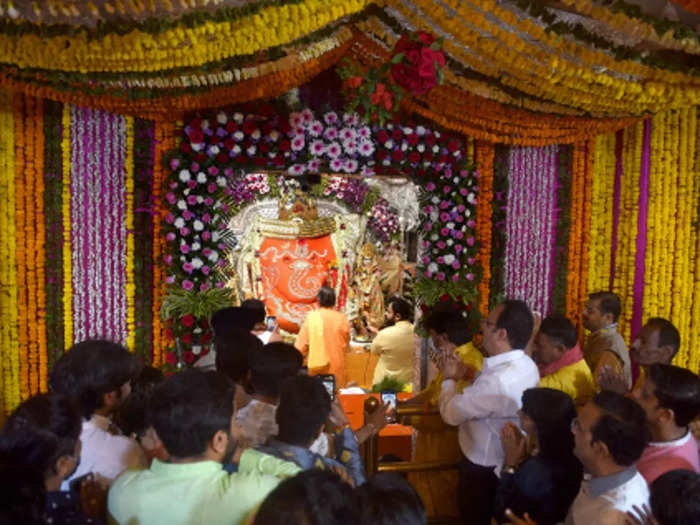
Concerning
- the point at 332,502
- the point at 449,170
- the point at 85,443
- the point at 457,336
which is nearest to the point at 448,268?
the point at 449,170

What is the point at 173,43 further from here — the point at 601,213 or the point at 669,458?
the point at 601,213

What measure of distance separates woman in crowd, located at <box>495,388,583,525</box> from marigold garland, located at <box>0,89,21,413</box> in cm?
415

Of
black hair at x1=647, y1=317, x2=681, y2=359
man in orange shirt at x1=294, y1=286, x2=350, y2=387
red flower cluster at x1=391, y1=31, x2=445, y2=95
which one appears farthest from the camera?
man in orange shirt at x1=294, y1=286, x2=350, y2=387

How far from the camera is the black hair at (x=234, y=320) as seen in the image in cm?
389

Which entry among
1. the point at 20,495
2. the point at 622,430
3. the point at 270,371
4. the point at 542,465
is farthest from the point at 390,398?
the point at 20,495

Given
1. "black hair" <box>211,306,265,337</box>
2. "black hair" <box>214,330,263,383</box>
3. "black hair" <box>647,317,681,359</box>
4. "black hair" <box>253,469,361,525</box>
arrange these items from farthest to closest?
"black hair" <box>211,306,265,337</box>
"black hair" <box>647,317,681,359</box>
"black hair" <box>214,330,263,383</box>
"black hair" <box>253,469,361,525</box>

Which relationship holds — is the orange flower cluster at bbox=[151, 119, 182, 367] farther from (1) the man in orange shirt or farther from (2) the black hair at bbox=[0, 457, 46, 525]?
(2) the black hair at bbox=[0, 457, 46, 525]

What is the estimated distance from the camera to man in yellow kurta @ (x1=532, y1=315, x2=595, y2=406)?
3.32 metres

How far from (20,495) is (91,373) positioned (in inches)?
33.0

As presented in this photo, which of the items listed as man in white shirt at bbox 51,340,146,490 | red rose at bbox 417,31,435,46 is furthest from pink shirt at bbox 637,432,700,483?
red rose at bbox 417,31,435,46

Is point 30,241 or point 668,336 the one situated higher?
point 30,241

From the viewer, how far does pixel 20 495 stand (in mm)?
1540

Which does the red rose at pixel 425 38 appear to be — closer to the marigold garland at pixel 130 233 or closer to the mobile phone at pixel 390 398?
the mobile phone at pixel 390 398

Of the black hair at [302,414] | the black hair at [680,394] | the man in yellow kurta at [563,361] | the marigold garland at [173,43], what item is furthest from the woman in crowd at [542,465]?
the marigold garland at [173,43]
